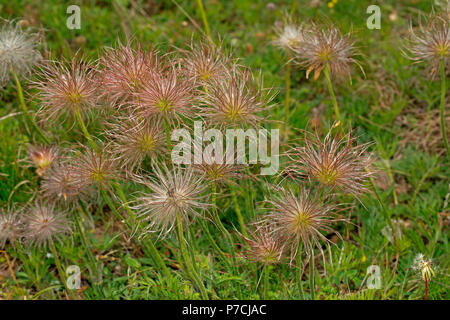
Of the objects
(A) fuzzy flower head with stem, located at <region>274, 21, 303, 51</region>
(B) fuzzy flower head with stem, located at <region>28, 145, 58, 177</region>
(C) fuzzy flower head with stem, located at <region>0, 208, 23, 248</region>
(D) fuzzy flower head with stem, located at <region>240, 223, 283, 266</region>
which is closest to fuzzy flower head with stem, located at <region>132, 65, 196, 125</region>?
(D) fuzzy flower head with stem, located at <region>240, 223, 283, 266</region>

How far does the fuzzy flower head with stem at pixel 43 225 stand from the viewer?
3.00m

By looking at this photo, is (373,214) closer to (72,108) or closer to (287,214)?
(287,214)

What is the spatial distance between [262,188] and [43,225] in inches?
49.4

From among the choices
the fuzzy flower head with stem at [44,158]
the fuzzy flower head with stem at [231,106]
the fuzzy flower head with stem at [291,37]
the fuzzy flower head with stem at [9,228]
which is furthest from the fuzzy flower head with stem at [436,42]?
the fuzzy flower head with stem at [9,228]

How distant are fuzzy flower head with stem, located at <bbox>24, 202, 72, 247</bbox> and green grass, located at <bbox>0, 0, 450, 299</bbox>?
0.26 meters

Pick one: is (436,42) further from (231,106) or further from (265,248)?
(265,248)

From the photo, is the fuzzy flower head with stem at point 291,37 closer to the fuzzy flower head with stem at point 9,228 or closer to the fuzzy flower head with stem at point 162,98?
the fuzzy flower head with stem at point 162,98

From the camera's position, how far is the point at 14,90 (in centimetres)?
445

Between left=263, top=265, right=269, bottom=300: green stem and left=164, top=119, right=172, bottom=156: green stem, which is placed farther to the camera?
left=263, top=265, right=269, bottom=300: green stem

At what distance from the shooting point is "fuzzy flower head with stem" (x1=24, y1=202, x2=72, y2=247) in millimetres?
2998

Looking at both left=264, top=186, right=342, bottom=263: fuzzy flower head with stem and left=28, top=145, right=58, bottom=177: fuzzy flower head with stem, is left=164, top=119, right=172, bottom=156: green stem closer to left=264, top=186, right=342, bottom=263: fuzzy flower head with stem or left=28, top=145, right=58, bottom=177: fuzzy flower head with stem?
left=264, top=186, right=342, bottom=263: fuzzy flower head with stem

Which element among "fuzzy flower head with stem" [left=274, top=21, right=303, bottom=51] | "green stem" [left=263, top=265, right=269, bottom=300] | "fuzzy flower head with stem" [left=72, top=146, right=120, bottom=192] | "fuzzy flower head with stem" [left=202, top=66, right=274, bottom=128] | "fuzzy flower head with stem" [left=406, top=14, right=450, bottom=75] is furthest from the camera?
"fuzzy flower head with stem" [left=274, top=21, right=303, bottom=51]

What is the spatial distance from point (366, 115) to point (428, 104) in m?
0.49

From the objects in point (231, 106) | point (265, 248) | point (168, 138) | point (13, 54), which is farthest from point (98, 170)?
point (13, 54)
